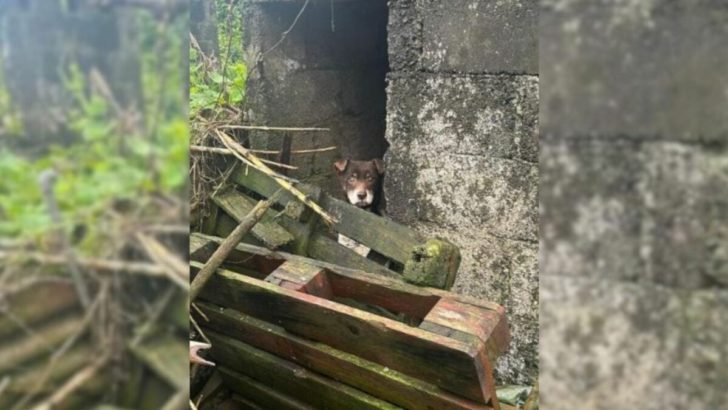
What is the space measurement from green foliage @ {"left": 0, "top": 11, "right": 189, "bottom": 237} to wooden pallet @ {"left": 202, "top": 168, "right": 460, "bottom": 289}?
2158 millimetres

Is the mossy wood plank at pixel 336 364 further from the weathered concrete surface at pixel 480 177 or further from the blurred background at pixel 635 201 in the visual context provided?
the blurred background at pixel 635 201

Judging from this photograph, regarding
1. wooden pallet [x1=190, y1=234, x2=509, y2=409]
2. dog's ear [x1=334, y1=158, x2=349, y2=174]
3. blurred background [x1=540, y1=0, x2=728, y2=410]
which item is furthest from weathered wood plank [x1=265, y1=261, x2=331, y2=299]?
blurred background [x1=540, y1=0, x2=728, y2=410]

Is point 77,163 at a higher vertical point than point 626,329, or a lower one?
higher

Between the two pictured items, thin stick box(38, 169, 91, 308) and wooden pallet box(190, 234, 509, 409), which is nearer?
thin stick box(38, 169, 91, 308)

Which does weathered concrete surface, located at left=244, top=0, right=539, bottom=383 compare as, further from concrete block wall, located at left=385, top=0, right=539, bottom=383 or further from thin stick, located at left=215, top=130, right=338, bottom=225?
thin stick, located at left=215, top=130, right=338, bottom=225

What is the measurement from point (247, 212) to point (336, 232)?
2.29 ft

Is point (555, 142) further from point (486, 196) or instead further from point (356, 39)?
point (356, 39)

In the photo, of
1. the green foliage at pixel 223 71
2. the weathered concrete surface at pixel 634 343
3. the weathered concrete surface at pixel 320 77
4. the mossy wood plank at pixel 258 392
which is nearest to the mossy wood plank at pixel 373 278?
the mossy wood plank at pixel 258 392

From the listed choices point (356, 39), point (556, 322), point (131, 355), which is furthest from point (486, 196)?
point (131, 355)

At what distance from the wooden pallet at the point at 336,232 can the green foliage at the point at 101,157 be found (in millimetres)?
2158

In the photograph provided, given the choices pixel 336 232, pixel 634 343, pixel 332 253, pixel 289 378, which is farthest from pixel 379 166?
pixel 634 343

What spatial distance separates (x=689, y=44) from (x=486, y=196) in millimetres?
2571

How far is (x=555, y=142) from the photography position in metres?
0.69

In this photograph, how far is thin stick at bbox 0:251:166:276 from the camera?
574 millimetres
